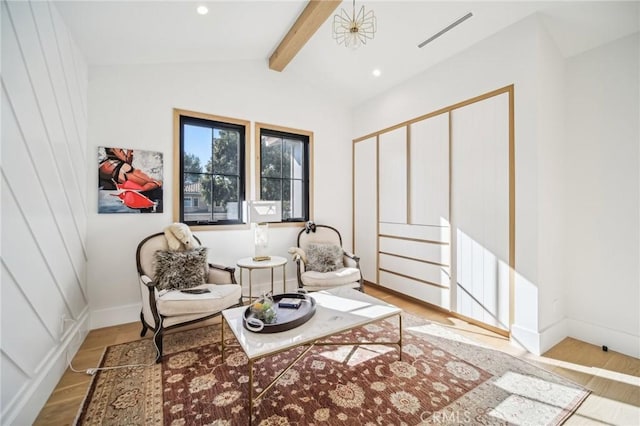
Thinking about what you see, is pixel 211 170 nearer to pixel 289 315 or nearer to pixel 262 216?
pixel 262 216

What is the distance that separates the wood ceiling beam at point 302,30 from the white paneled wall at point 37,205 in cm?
192

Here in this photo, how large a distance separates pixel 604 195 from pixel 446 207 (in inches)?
50.3

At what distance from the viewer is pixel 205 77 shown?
3.20 metres

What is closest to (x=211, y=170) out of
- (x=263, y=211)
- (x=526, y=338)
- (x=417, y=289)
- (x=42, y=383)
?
(x=263, y=211)

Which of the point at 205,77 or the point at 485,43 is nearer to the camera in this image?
the point at 485,43

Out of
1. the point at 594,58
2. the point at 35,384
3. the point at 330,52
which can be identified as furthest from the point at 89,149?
the point at 594,58

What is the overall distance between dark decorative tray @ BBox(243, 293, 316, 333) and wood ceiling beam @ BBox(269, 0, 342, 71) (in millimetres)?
2514

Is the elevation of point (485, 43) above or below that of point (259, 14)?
below

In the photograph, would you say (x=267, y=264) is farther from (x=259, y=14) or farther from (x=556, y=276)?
(x=556, y=276)

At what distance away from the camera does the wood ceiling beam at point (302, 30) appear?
2383 millimetres

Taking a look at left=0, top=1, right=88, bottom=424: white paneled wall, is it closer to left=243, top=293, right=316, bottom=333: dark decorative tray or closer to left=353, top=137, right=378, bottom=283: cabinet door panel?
left=243, top=293, right=316, bottom=333: dark decorative tray

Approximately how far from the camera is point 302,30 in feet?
8.87

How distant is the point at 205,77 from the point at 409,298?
3698mm

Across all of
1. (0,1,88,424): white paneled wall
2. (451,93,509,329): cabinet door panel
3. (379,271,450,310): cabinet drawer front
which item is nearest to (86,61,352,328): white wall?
(0,1,88,424): white paneled wall
